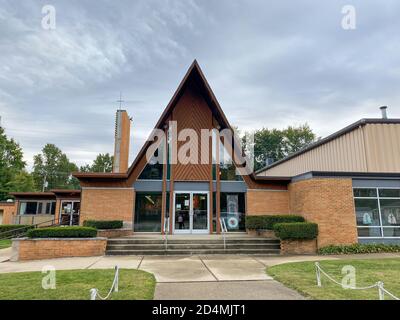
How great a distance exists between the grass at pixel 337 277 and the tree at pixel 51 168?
209 feet

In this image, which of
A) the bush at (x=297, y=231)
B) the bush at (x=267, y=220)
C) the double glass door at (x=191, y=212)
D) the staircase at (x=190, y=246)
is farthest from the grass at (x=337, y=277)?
the double glass door at (x=191, y=212)

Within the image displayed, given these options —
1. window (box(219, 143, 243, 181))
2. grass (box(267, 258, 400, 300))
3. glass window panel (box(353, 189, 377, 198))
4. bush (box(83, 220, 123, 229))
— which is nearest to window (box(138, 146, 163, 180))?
bush (box(83, 220, 123, 229))

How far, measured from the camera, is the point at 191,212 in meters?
15.5

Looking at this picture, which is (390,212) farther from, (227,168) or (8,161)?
(8,161)

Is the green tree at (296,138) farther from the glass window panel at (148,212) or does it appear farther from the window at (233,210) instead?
the glass window panel at (148,212)

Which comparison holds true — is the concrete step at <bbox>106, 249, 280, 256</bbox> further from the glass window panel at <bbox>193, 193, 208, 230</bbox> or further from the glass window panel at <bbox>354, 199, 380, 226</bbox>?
the glass window panel at <bbox>354, 199, 380, 226</bbox>

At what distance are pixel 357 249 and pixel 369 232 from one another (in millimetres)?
1467

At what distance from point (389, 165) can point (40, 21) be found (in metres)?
15.9

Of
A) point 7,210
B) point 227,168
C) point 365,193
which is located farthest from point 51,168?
point 365,193

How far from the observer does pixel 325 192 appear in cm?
1239

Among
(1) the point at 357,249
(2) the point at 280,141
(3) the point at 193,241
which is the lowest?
(1) the point at 357,249

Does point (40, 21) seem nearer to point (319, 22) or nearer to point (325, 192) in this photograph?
point (319, 22)
